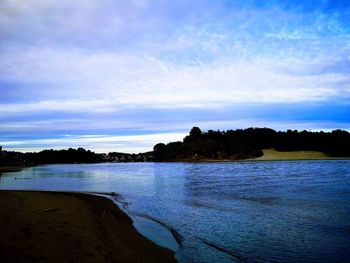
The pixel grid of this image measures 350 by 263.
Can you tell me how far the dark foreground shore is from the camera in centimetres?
1042

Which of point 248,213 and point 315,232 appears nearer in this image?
point 315,232

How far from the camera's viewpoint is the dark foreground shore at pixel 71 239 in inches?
410

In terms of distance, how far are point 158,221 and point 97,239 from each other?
19.1ft

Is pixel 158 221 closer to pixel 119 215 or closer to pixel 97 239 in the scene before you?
pixel 119 215

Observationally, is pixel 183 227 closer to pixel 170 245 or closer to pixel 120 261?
pixel 170 245

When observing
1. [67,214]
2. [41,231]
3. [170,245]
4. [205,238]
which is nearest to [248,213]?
[205,238]

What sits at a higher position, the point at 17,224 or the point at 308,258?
the point at 17,224

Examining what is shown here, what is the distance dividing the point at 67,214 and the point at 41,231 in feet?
18.9

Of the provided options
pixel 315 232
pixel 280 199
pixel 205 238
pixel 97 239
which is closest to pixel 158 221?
pixel 205 238

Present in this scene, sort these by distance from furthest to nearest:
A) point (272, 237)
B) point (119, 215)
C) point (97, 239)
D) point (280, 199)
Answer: point (280, 199) → point (119, 215) → point (272, 237) → point (97, 239)

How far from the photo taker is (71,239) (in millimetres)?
12695

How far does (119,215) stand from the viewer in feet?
65.7

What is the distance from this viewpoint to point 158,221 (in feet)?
61.1

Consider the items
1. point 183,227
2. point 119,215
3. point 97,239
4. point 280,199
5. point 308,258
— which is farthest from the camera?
point 280,199
